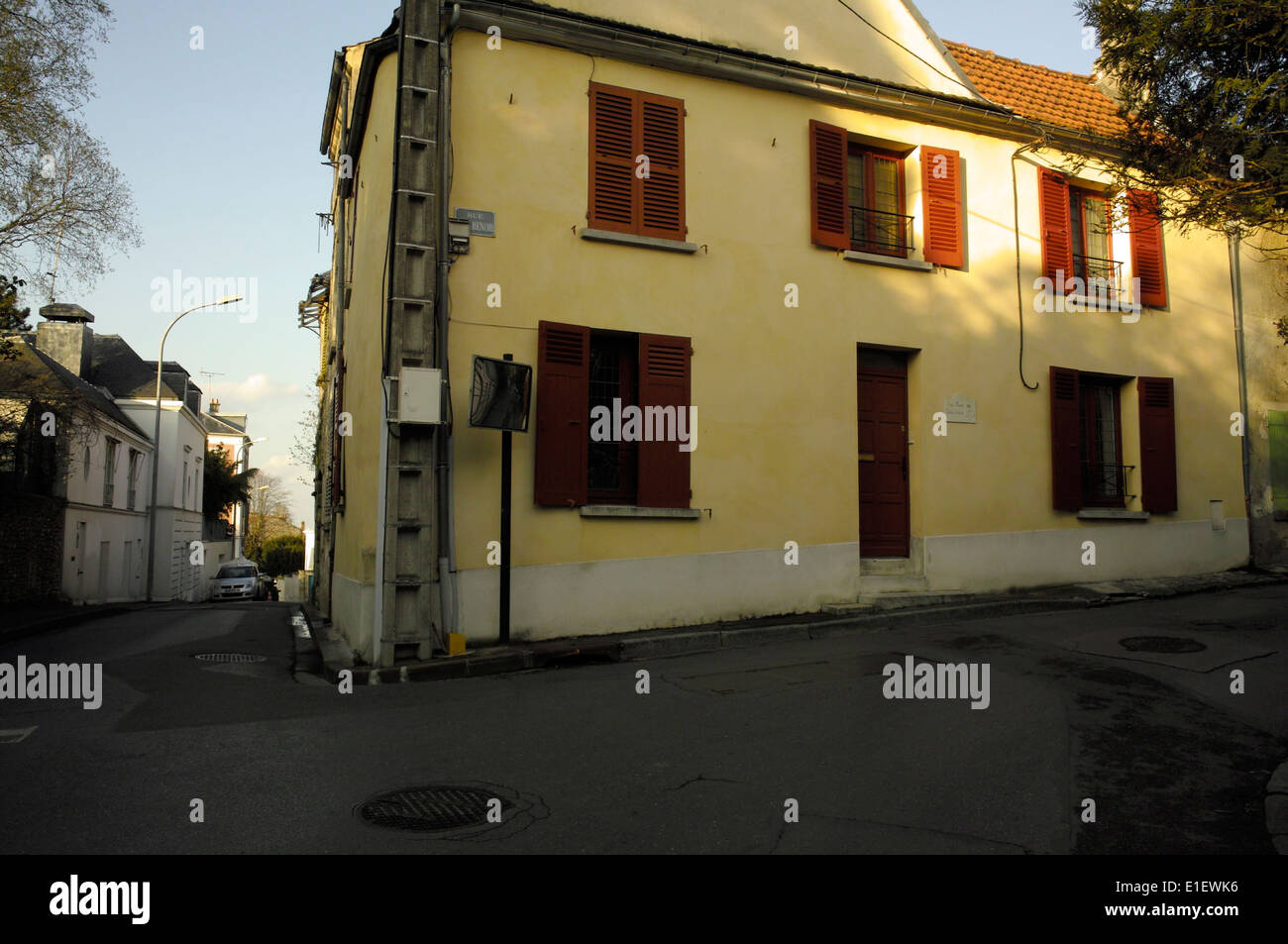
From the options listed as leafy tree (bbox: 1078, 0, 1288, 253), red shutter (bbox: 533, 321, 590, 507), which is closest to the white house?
red shutter (bbox: 533, 321, 590, 507)

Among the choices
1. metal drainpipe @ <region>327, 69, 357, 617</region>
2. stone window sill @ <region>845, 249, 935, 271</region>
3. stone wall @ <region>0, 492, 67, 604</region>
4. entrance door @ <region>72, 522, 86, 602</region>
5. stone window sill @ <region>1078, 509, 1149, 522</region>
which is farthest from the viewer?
entrance door @ <region>72, 522, 86, 602</region>

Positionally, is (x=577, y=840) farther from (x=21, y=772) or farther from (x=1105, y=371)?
(x=1105, y=371)

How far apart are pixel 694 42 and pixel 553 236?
9.57 ft

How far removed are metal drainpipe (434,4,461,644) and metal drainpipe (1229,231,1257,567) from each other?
1186 centimetres

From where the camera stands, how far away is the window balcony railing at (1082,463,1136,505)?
13.5 m

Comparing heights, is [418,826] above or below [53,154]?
below

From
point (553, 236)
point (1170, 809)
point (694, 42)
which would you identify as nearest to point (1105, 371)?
point (694, 42)

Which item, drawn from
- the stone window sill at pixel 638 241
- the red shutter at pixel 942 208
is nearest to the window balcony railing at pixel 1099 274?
the red shutter at pixel 942 208

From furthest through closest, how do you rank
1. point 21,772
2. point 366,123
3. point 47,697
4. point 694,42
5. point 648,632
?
point 366,123
point 694,42
point 648,632
point 47,697
point 21,772

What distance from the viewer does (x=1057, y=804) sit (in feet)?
15.6

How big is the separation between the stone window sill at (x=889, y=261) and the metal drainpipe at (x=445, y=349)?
4968 millimetres

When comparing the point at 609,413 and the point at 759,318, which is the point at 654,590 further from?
the point at 759,318

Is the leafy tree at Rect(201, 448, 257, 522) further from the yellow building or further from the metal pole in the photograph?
the metal pole

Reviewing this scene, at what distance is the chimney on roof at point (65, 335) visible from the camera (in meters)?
34.4
